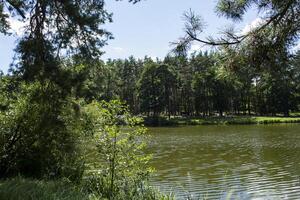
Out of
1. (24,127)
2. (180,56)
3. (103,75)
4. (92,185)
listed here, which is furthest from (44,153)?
(180,56)

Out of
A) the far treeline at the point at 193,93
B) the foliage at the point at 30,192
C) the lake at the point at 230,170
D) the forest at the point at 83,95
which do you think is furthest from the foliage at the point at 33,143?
the far treeline at the point at 193,93

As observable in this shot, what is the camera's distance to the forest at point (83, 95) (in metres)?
5.46

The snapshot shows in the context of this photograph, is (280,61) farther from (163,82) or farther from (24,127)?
(163,82)

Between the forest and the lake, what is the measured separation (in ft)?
7.62

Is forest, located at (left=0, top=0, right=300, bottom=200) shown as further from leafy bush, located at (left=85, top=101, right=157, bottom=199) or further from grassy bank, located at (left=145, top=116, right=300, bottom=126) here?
grassy bank, located at (left=145, top=116, right=300, bottom=126)

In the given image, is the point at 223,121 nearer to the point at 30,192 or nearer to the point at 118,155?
the point at 118,155

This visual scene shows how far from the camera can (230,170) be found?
1898 centimetres

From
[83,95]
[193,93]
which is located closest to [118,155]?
[83,95]

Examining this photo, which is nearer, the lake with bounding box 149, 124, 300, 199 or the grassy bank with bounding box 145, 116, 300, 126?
the lake with bounding box 149, 124, 300, 199

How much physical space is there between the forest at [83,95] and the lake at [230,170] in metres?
2.32

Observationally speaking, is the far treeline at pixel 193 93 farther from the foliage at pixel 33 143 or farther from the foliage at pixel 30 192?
the foliage at pixel 30 192

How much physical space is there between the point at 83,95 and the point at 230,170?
1213cm

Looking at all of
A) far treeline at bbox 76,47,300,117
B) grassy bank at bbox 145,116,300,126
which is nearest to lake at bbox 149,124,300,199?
grassy bank at bbox 145,116,300,126

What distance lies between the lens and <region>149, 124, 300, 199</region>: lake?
14211 millimetres
